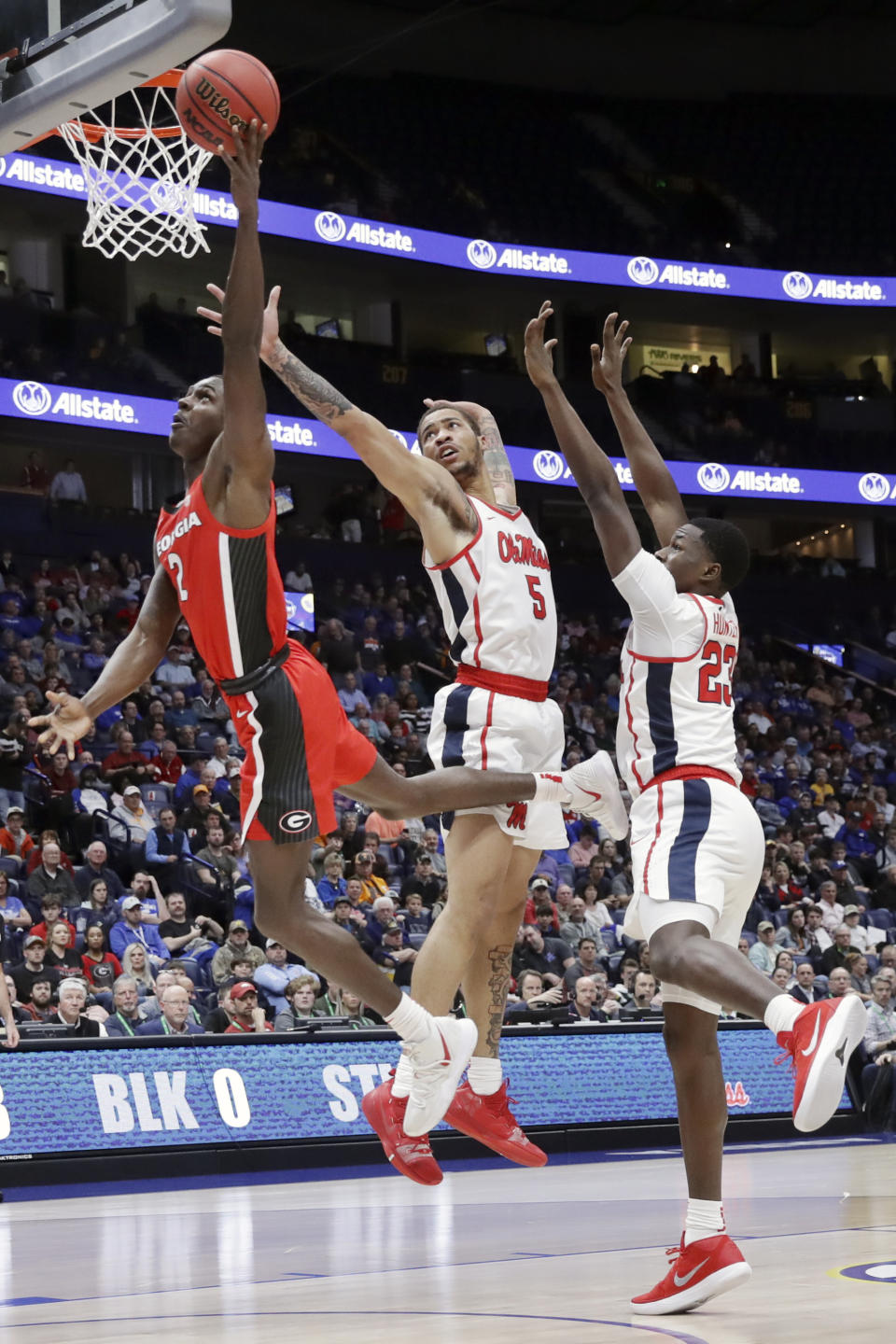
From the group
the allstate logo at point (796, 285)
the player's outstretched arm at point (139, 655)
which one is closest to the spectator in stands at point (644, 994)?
the player's outstretched arm at point (139, 655)

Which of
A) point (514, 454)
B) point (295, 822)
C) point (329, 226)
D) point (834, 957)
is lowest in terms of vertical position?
point (834, 957)

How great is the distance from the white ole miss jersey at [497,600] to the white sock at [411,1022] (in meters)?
1.45

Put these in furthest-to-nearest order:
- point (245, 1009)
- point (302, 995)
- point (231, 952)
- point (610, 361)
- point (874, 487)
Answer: point (874, 487), point (231, 952), point (302, 995), point (245, 1009), point (610, 361)

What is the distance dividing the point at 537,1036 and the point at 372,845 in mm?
3764

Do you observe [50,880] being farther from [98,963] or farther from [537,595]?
[537,595]

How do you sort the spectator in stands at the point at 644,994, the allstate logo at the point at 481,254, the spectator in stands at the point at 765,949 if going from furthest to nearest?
the allstate logo at the point at 481,254
the spectator in stands at the point at 765,949
the spectator in stands at the point at 644,994

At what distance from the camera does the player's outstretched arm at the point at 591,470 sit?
6.25m

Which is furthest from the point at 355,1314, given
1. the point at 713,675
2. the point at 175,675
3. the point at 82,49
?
the point at 175,675

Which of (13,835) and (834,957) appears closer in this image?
(13,835)

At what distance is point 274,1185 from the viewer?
1180 centimetres

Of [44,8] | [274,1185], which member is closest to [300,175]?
[274,1185]

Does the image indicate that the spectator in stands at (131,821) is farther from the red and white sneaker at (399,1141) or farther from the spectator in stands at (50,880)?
the red and white sneaker at (399,1141)

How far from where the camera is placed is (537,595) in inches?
274

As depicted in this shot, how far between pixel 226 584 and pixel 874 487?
1046 inches
